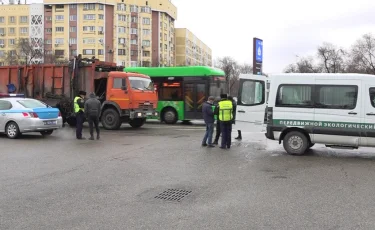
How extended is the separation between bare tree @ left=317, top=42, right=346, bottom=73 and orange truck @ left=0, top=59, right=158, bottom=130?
207ft

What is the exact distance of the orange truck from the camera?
17719 mm

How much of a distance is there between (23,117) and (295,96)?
945 cm

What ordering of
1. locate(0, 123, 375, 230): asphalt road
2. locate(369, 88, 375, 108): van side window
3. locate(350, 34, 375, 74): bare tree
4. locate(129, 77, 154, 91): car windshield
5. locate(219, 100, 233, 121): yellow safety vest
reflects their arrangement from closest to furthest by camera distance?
locate(0, 123, 375, 230): asphalt road < locate(369, 88, 375, 108): van side window < locate(219, 100, 233, 121): yellow safety vest < locate(129, 77, 154, 91): car windshield < locate(350, 34, 375, 74): bare tree

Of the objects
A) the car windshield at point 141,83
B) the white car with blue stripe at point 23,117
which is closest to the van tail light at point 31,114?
the white car with blue stripe at point 23,117

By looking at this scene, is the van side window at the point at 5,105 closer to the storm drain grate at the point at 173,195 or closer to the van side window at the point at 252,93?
the van side window at the point at 252,93

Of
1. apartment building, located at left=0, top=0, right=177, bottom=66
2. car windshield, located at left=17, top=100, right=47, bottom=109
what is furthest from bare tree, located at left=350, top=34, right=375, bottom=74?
car windshield, located at left=17, top=100, right=47, bottom=109

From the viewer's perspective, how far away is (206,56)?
481 feet

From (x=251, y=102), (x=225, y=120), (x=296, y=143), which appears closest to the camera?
(x=296, y=143)

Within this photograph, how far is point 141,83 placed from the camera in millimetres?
18250

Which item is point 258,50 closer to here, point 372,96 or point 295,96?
point 295,96

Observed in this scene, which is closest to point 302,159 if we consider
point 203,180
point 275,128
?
point 275,128

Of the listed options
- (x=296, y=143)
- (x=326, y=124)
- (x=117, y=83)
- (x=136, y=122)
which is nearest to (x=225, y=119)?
(x=296, y=143)

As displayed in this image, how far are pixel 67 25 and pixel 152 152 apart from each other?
3506 inches

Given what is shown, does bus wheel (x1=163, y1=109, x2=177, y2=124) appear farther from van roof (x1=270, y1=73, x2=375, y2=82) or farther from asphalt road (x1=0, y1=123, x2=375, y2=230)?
van roof (x1=270, y1=73, x2=375, y2=82)
